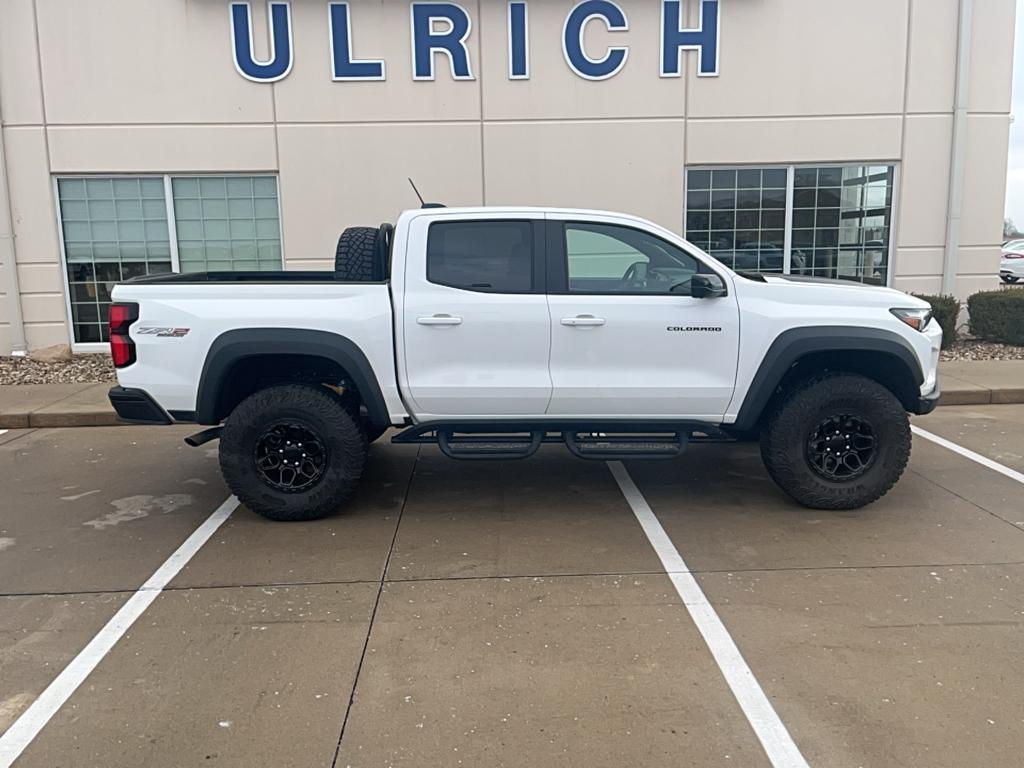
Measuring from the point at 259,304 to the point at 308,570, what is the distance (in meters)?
1.67

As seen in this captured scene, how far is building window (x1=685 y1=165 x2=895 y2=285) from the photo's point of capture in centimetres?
1098

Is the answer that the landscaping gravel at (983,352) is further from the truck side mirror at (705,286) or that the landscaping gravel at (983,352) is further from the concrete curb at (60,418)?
the concrete curb at (60,418)

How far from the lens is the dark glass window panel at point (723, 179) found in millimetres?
10953

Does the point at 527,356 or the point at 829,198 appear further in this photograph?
the point at 829,198

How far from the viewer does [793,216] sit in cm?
1110

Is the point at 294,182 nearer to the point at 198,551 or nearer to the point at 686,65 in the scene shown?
the point at 686,65

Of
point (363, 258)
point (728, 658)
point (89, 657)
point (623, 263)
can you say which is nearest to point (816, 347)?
point (623, 263)

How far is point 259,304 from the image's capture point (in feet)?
16.1

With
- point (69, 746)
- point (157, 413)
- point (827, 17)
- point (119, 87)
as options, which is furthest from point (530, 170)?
point (69, 746)

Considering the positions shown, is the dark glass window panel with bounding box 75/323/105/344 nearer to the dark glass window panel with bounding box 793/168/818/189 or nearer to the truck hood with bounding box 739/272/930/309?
the truck hood with bounding box 739/272/930/309

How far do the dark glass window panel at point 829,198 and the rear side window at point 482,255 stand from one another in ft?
24.5

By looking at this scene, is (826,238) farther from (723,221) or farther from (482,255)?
(482,255)

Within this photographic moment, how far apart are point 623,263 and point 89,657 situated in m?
3.60

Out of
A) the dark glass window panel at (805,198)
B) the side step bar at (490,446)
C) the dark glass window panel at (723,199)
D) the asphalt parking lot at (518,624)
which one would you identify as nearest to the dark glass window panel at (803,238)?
the dark glass window panel at (805,198)
